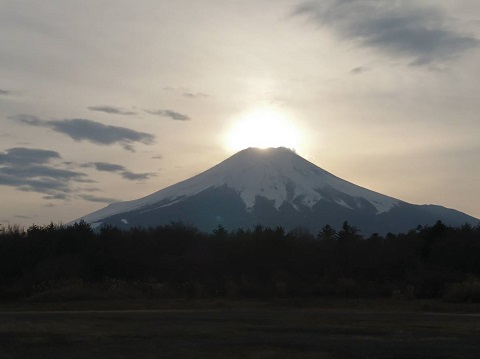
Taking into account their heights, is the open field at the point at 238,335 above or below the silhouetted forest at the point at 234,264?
below

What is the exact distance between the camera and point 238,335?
21703 mm

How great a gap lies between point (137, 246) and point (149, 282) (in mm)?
6383

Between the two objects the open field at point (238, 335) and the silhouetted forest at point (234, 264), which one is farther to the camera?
the silhouetted forest at point (234, 264)

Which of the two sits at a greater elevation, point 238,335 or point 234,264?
point 234,264

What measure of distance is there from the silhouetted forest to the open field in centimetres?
Answer: 1290

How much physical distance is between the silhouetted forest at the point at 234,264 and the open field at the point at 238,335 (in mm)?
12905

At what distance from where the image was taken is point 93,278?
1923 inches

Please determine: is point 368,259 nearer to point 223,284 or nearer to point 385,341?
point 223,284

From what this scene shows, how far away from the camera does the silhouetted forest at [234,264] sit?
147 ft

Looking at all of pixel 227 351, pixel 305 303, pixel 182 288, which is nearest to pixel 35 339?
pixel 227 351

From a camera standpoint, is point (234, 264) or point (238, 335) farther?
point (234, 264)

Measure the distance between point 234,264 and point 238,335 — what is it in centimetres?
2951

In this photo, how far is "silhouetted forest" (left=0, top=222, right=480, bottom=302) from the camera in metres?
44.8

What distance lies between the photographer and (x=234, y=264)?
5119 cm
